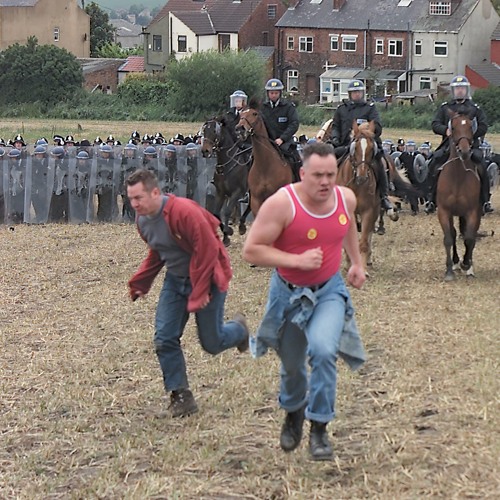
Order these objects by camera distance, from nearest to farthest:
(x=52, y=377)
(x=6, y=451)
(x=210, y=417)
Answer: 1. (x=6, y=451)
2. (x=210, y=417)
3. (x=52, y=377)

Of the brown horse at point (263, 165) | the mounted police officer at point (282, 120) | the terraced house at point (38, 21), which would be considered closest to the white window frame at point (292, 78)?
the terraced house at point (38, 21)

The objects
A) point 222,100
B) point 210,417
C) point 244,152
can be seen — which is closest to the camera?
point 210,417

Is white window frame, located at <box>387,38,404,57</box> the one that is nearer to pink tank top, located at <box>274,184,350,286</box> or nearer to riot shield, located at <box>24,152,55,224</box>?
riot shield, located at <box>24,152,55,224</box>

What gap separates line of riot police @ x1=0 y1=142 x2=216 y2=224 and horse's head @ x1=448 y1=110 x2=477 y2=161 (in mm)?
9426

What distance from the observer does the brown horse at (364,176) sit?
48.4ft

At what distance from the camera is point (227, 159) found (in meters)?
18.8

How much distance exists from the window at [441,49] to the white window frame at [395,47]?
228cm

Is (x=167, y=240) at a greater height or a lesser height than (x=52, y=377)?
greater

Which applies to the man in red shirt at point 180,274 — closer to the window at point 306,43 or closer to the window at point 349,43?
the window at point 349,43

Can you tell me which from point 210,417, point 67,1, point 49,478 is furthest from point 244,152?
point 67,1

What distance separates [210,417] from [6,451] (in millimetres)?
1506

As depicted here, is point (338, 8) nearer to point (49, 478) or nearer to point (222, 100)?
point (222, 100)

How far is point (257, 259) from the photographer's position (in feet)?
23.4

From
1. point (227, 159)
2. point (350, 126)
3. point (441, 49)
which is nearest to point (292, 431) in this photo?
point (350, 126)
